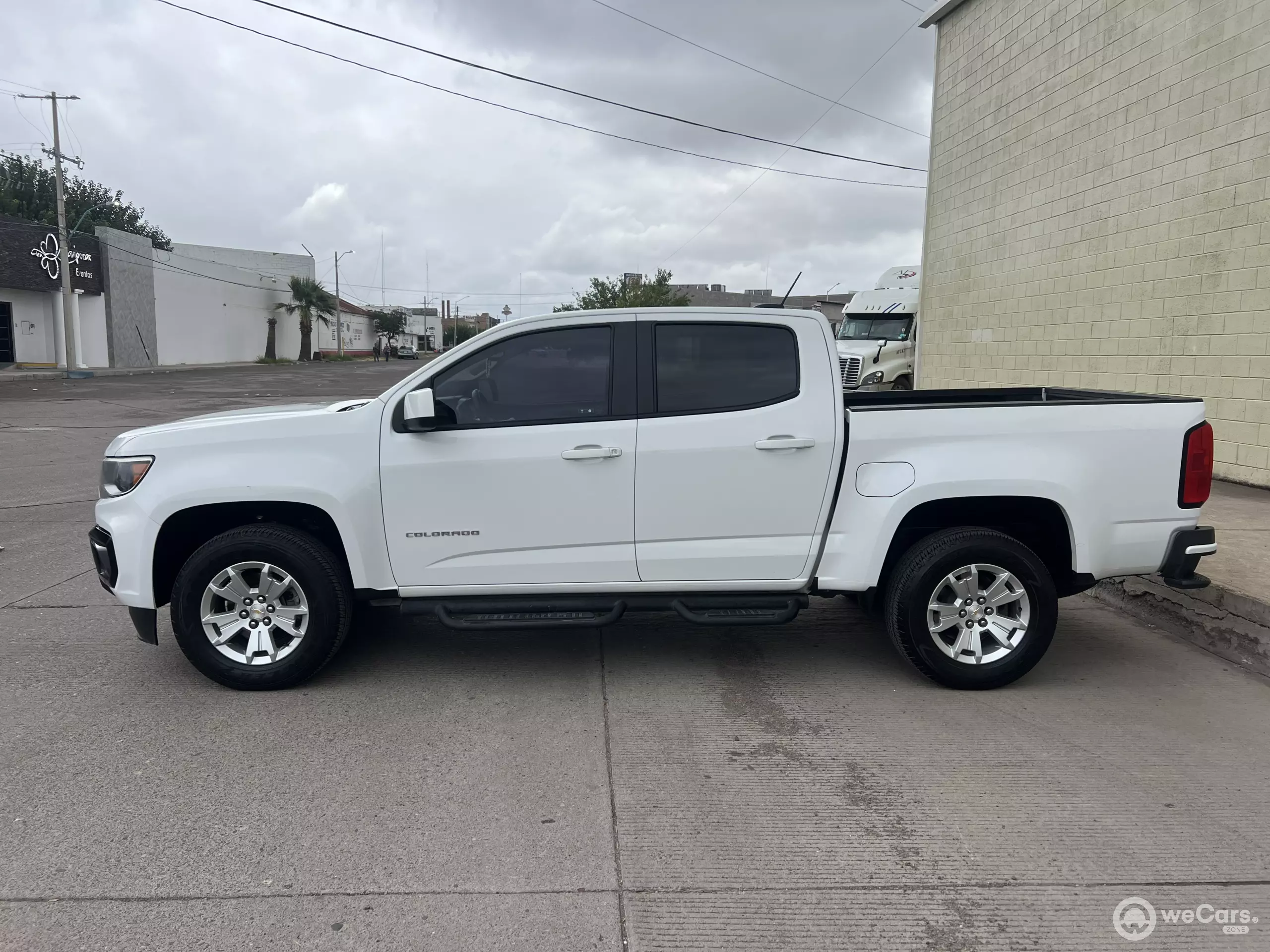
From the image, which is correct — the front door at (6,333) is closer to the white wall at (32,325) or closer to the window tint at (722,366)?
the white wall at (32,325)

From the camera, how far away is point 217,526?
4750 mm

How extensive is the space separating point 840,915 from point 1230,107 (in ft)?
33.3

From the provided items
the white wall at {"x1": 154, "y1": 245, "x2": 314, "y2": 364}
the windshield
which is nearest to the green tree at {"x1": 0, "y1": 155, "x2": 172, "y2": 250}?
the white wall at {"x1": 154, "y1": 245, "x2": 314, "y2": 364}

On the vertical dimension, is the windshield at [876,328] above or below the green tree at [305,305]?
below

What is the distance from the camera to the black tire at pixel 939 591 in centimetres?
456

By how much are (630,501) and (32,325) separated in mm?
46581

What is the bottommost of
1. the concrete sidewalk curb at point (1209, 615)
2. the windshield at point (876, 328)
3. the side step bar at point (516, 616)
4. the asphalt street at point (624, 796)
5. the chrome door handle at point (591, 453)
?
the asphalt street at point (624, 796)

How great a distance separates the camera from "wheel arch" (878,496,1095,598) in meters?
4.65

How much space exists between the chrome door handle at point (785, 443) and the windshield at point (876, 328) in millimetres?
15040

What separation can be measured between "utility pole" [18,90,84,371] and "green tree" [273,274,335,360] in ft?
85.7

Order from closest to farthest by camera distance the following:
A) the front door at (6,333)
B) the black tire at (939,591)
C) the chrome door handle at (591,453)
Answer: the chrome door handle at (591,453) → the black tire at (939,591) → the front door at (6,333)

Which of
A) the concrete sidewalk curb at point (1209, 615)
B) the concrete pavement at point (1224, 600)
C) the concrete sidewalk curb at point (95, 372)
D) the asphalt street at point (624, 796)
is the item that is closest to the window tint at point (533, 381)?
the asphalt street at point (624, 796)

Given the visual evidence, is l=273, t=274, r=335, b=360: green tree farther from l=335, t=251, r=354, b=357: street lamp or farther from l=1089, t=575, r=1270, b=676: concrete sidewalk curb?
l=1089, t=575, r=1270, b=676: concrete sidewalk curb

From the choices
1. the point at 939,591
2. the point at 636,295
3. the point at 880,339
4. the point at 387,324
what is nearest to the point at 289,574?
the point at 939,591
